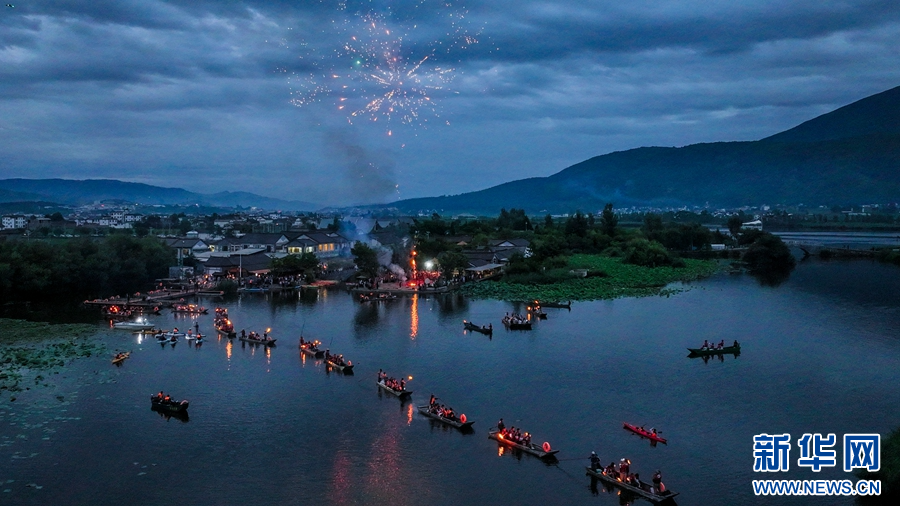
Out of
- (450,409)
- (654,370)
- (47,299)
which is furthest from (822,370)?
(47,299)

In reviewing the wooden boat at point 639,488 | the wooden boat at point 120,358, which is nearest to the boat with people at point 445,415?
the wooden boat at point 639,488

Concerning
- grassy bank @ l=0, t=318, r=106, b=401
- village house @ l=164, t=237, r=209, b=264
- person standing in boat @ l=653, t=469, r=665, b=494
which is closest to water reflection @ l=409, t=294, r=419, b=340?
grassy bank @ l=0, t=318, r=106, b=401

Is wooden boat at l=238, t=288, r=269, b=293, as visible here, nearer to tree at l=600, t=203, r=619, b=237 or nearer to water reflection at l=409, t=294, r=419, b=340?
water reflection at l=409, t=294, r=419, b=340

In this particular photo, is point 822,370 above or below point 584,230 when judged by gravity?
below

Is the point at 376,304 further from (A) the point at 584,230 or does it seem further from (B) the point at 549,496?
(A) the point at 584,230

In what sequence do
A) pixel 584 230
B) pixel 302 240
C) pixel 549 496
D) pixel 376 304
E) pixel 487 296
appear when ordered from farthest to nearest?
1. pixel 584 230
2. pixel 302 240
3. pixel 487 296
4. pixel 376 304
5. pixel 549 496

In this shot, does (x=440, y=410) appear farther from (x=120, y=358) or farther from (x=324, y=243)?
(x=324, y=243)
